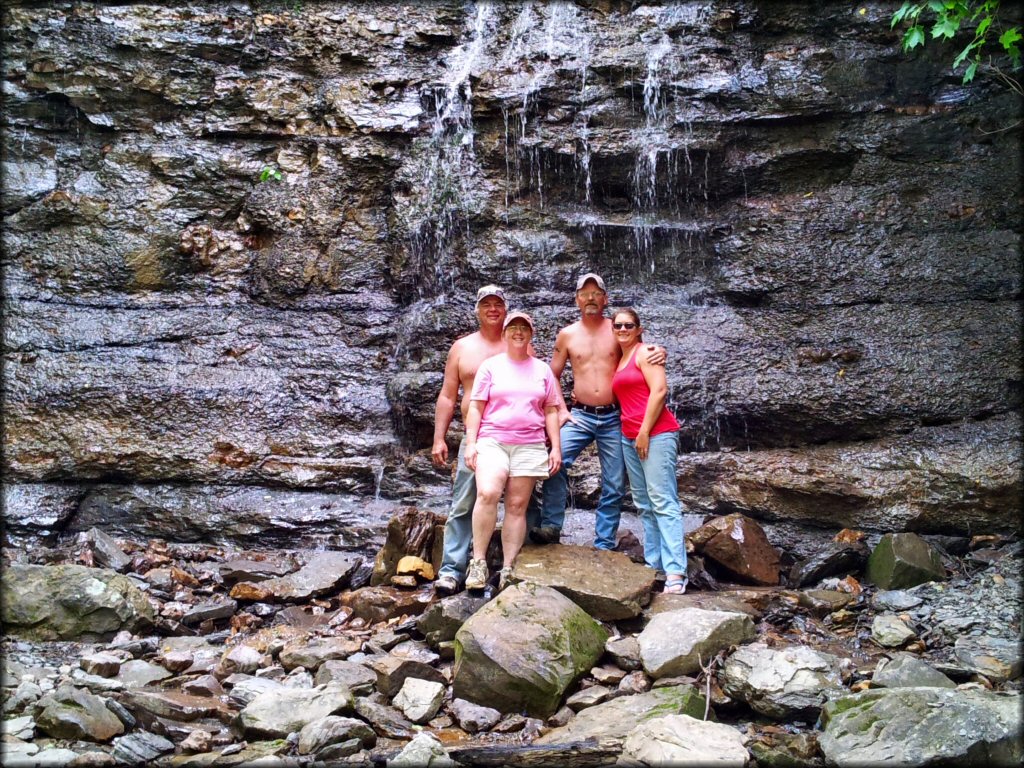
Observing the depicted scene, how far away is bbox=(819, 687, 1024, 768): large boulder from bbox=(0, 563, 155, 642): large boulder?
397 centimetres

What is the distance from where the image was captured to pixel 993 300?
287 inches

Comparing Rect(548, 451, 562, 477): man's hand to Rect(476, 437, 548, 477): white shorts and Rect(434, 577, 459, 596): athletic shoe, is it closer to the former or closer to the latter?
Rect(476, 437, 548, 477): white shorts

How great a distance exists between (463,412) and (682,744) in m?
2.68

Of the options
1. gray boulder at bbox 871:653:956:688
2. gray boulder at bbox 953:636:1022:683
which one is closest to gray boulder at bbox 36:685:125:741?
gray boulder at bbox 871:653:956:688

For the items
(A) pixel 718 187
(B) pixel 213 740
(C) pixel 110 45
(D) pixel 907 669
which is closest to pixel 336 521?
(B) pixel 213 740

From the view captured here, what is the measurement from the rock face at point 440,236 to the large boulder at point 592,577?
1.94 metres

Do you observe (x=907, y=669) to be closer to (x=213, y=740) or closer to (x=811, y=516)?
(x=811, y=516)

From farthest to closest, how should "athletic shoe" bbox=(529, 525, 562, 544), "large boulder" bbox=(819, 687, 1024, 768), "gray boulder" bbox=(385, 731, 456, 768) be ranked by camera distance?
"athletic shoe" bbox=(529, 525, 562, 544) → "gray boulder" bbox=(385, 731, 456, 768) → "large boulder" bbox=(819, 687, 1024, 768)

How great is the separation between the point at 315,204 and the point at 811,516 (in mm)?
5876

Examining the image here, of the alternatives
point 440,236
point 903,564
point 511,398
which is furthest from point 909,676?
point 440,236

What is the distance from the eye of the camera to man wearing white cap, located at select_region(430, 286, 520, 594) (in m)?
5.04

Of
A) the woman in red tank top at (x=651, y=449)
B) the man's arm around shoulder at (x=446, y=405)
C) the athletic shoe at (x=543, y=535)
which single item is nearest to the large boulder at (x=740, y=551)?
the woman in red tank top at (x=651, y=449)

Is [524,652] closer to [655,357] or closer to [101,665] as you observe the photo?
[655,357]

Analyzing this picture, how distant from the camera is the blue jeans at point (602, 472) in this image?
5355 mm
